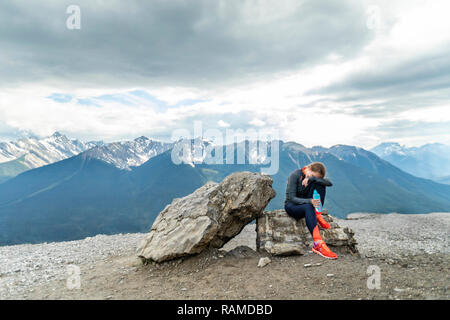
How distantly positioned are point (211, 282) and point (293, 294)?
3.30m

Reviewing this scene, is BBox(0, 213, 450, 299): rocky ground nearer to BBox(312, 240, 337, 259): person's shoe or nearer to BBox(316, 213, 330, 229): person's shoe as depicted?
BBox(312, 240, 337, 259): person's shoe

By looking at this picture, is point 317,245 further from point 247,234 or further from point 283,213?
point 247,234

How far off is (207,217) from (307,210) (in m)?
4.99

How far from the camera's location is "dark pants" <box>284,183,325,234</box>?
12.9 meters

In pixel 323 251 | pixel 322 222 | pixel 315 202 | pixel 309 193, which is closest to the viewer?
pixel 323 251

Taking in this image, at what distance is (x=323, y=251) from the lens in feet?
40.3

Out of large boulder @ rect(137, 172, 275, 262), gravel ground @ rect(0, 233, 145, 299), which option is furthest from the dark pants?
gravel ground @ rect(0, 233, 145, 299)

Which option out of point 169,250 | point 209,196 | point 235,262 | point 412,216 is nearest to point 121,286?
point 169,250

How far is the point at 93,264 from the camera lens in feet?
49.6

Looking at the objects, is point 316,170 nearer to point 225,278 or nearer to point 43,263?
point 225,278

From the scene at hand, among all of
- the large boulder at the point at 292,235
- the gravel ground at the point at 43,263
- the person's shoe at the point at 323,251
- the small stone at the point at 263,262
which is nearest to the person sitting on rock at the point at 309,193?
the person's shoe at the point at 323,251

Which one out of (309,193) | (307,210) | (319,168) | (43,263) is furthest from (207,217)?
(43,263)

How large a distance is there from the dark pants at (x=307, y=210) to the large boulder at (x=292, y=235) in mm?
608

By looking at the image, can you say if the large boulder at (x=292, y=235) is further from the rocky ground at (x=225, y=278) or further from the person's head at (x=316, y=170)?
the person's head at (x=316, y=170)
